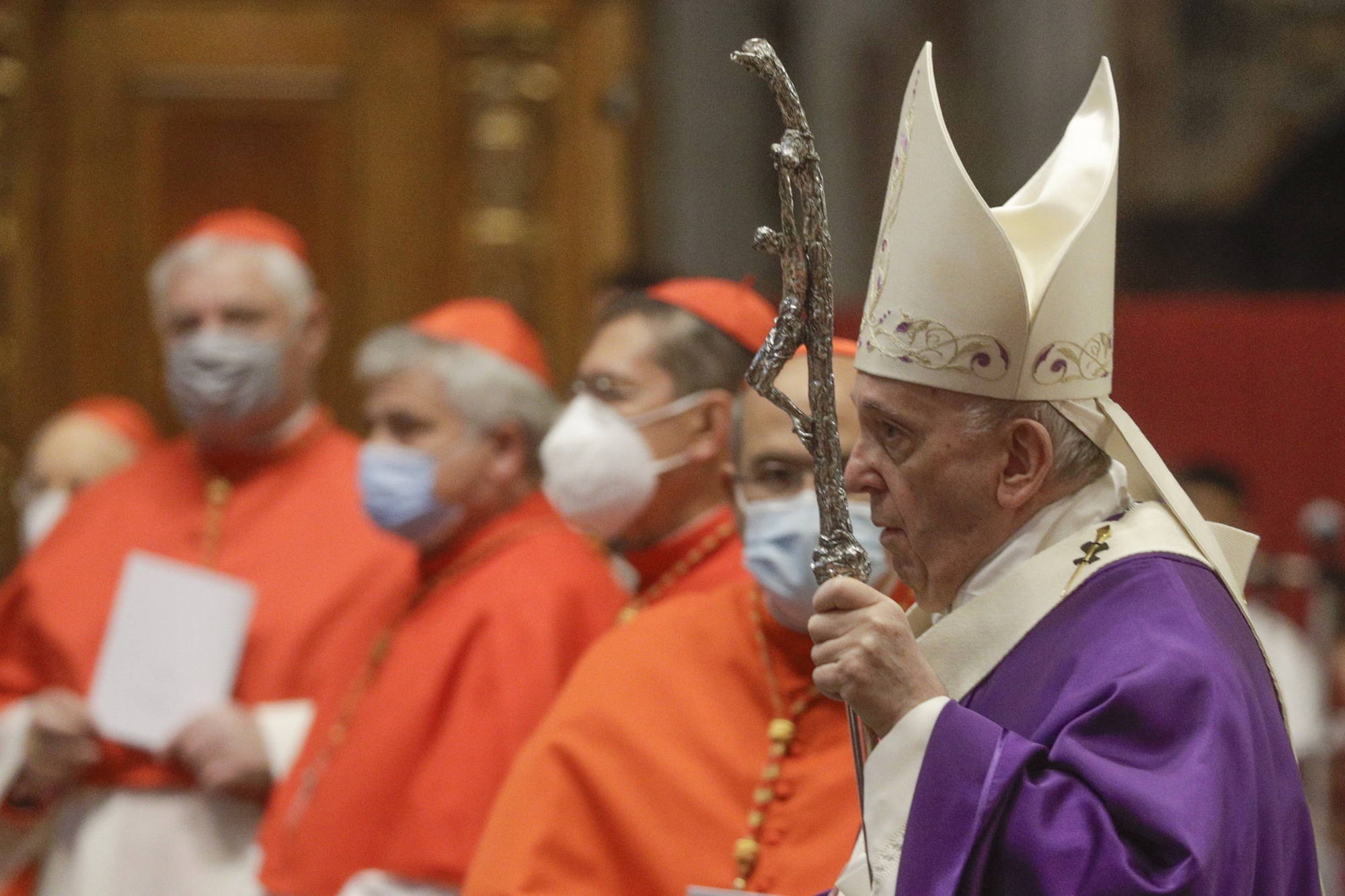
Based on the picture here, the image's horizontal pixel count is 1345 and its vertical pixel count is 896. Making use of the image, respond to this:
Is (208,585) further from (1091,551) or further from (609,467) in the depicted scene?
(1091,551)

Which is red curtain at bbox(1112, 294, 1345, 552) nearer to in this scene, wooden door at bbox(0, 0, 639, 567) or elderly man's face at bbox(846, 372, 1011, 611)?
wooden door at bbox(0, 0, 639, 567)

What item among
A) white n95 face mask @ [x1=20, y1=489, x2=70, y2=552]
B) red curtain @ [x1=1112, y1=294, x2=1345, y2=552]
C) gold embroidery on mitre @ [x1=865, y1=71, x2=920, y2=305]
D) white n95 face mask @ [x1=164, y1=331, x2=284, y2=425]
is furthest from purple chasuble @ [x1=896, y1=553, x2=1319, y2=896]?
red curtain @ [x1=1112, y1=294, x2=1345, y2=552]

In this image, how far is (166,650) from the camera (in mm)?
4297

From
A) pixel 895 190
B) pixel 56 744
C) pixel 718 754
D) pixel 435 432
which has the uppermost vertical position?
pixel 895 190

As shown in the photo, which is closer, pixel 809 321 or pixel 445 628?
pixel 809 321

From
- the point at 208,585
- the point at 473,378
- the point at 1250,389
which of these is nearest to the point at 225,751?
the point at 208,585

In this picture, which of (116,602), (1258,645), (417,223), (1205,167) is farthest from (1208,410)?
(1258,645)

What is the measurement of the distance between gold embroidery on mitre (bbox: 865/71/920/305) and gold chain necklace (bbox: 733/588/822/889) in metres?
0.80

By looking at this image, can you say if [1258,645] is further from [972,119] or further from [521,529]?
[972,119]

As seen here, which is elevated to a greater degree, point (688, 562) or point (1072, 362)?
point (1072, 362)

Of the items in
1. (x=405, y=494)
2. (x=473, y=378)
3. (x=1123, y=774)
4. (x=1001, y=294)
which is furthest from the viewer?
(x=473, y=378)

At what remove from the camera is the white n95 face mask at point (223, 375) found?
15.5 ft

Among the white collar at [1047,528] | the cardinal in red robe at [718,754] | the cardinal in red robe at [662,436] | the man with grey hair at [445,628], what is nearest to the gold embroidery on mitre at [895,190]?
the white collar at [1047,528]

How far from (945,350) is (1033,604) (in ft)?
1.05
